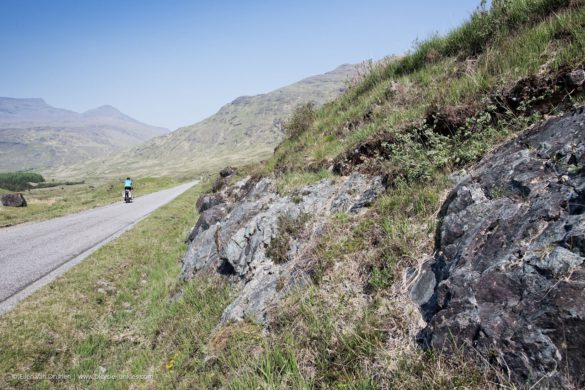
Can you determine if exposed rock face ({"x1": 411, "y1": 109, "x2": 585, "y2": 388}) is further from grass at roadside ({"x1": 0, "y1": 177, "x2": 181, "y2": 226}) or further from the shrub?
grass at roadside ({"x1": 0, "y1": 177, "x2": 181, "y2": 226})

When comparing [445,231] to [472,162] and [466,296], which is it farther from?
[472,162]

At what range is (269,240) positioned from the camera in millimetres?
7555

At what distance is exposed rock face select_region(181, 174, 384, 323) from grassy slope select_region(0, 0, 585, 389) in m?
0.45

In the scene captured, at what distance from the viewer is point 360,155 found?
7914 millimetres

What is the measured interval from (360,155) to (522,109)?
3.48m

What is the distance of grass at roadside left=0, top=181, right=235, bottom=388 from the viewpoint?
6.21 metres

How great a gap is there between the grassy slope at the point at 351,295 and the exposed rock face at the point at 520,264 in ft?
0.84

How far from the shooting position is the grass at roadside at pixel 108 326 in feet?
20.4

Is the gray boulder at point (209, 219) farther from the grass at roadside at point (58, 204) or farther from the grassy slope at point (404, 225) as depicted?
the grass at roadside at point (58, 204)

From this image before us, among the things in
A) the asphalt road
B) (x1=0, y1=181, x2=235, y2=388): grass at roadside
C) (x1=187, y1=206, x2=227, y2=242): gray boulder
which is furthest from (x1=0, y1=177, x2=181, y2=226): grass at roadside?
(x1=0, y1=181, x2=235, y2=388): grass at roadside

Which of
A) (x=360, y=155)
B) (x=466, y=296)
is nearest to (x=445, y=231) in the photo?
(x=466, y=296)

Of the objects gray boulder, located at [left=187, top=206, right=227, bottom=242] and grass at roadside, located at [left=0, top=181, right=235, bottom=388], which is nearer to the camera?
grass at roadside, located at [left=0, top=181, right=235, bottom=388]

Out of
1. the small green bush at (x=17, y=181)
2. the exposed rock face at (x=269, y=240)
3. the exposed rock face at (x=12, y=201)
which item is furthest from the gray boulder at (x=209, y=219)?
the small green bush at (x=17, y=181)

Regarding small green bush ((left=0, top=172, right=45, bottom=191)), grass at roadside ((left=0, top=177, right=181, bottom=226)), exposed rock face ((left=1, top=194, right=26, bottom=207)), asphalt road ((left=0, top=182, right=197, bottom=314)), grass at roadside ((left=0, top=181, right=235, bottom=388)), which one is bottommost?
grass at roadside ((left=0, top=181, right=235, bottom=388))
